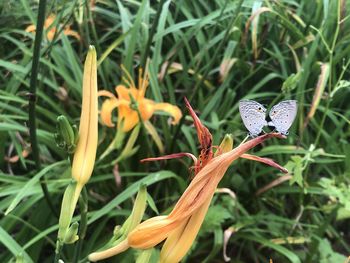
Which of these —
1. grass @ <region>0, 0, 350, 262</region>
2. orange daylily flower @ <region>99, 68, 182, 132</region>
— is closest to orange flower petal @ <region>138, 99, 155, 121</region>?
orange daylily flower @ <region>99, 68, 182, 132</region>

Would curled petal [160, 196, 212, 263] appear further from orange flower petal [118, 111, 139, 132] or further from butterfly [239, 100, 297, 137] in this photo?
orange flower petal [118, 111, 139, 132]

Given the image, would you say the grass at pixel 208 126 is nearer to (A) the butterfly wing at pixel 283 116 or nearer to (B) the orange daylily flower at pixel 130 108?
(B) the orange daylily flower at pixel 130 108

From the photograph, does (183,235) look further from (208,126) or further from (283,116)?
(208,126)

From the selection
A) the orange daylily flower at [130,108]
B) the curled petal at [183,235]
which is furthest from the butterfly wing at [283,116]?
the orange daylily flower at [130,108]

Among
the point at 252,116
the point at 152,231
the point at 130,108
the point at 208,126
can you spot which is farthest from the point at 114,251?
the point at 208,126

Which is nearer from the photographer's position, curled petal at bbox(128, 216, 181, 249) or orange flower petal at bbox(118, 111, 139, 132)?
curled petal at bbox(128, 216, 181, 249)

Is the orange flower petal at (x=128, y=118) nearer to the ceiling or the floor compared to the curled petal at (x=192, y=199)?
nearer to the floor

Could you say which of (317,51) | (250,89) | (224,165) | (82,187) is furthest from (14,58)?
(224,165)

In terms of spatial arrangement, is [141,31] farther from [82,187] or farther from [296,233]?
[82,187]
